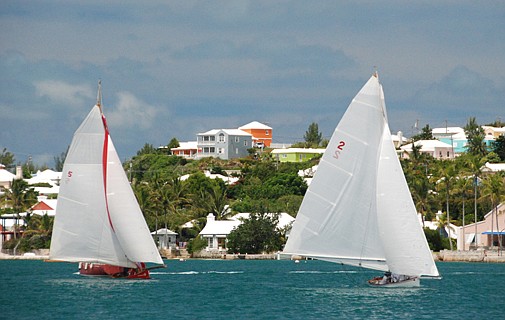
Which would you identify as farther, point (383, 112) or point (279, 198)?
point (279, 198)

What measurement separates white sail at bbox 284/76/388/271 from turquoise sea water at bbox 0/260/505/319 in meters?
2.71

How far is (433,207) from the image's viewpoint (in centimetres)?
12838

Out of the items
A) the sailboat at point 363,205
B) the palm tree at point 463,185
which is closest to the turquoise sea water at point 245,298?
the sailboat at point 363,205

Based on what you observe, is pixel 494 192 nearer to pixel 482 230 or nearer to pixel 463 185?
pixel 482 230

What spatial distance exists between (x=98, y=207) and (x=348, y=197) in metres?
15.3

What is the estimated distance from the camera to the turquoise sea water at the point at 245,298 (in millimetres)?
48156

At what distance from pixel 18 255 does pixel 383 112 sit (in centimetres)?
8167

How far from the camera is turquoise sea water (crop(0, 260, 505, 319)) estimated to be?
4816 cm

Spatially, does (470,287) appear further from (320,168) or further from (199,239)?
(199,239)

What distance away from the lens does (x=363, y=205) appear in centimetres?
5150

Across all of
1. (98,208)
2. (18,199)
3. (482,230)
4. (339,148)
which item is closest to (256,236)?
(482,230)

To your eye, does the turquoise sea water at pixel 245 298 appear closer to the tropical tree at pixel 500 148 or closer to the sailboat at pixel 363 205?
the sailboat at pixel 363 205

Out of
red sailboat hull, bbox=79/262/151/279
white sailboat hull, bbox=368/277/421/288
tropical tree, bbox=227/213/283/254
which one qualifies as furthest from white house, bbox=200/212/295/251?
white sailboat hull, bbox=368/277/421/288

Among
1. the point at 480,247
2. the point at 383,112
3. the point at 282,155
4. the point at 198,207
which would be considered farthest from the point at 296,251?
the point at 282,155
